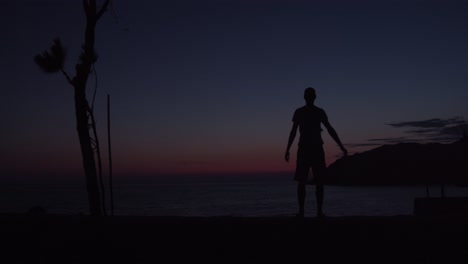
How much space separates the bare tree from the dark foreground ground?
8.93ft

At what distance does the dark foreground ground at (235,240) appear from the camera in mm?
6609

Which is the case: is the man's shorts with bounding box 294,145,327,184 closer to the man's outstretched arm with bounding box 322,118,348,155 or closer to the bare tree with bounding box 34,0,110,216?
the man's outstretched arm with bounding box 322,118,348,155

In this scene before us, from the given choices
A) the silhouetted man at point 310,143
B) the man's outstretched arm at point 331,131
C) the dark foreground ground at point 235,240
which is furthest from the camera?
the man's outstretched arm at point 331,131

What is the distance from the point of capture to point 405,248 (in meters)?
6.88

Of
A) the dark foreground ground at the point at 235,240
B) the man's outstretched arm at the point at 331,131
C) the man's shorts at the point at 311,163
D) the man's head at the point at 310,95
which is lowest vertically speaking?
the dark foreground ground at the point at 235,240

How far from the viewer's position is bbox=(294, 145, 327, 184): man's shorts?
29.6 feet

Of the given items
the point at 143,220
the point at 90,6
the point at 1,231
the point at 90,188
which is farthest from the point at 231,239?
the point at 90,6

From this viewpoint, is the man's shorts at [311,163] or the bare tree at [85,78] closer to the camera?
the man's shorts at [311,163]

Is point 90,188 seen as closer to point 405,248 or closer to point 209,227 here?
point 209,227

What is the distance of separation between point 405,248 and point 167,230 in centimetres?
372

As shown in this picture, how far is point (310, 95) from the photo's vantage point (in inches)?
357

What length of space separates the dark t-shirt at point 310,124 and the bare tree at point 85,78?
534 centimetres

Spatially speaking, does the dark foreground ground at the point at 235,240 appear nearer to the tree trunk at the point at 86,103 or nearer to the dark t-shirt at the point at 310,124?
the dark t-shirt at the point at 310,124

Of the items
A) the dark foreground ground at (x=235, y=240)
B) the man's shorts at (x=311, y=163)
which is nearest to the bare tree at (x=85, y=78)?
the dark foreground ground at (x=235, y=240)
